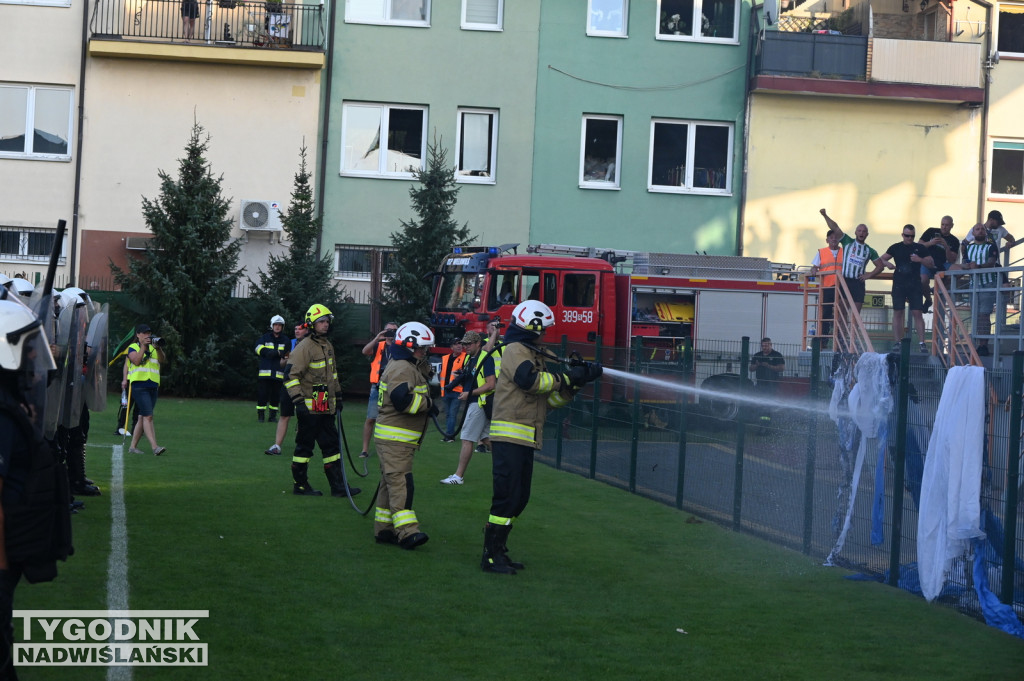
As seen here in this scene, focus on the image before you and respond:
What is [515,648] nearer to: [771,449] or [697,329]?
[771,449]

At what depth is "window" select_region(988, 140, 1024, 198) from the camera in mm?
27703

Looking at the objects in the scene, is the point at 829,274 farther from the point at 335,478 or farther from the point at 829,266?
the point at 335,478

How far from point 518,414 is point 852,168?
20400 mm

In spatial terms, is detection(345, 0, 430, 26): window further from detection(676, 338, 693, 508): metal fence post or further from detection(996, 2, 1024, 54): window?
detection(676, 338, 693, 508): metal fence post

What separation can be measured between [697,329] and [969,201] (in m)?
9.76

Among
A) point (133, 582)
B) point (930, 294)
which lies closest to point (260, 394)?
point (930, 294)

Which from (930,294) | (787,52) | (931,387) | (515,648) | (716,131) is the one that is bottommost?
(515,648)

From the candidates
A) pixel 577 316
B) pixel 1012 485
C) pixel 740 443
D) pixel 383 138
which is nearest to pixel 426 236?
pixel 383 138

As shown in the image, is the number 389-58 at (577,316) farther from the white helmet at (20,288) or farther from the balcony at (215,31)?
the white helmet at (20,288)

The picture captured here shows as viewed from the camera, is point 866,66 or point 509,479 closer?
point 509,479

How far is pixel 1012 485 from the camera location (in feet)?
25.8

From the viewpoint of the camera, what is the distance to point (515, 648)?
6840 mm

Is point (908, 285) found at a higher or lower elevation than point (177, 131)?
lower

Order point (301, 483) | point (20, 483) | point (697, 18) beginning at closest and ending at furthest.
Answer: point (20, 483) → point (301, 483) → point (697, 18)
